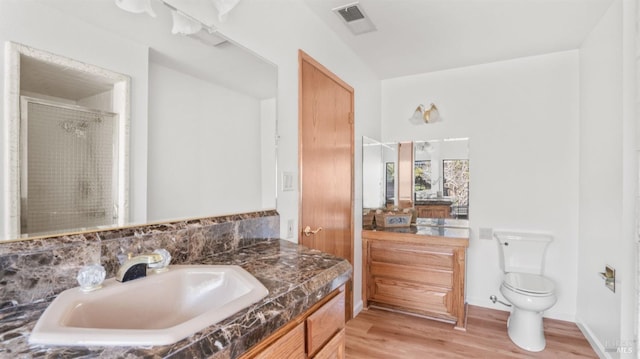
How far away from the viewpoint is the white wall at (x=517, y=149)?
8.98ft

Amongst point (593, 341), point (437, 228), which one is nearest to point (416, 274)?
point (437, 228)

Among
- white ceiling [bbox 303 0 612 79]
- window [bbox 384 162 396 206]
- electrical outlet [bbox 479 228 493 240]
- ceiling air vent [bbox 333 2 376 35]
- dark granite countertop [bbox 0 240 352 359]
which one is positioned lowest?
electrical outlet [bbox 479 228 493 240]

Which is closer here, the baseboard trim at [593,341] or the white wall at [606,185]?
the white wall at [606,185]

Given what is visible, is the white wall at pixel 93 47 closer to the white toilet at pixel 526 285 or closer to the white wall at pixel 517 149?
the white toilet at pixel 526 285

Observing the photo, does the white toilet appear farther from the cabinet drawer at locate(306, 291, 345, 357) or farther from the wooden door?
the cabinet drawer at locate(306, 291, 345, 357)

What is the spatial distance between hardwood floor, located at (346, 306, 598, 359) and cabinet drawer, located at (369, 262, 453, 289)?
1.17 ft

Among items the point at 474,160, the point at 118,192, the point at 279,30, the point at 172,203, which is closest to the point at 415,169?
the point at 474,160

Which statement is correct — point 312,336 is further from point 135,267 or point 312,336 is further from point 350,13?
point 350,13

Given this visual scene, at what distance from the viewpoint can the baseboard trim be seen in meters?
2.10

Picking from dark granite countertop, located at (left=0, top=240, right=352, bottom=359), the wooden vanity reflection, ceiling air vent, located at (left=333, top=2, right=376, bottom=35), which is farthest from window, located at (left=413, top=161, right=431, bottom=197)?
dark granite countertop, located at (left=0, top=240, right=352, bottom=359)

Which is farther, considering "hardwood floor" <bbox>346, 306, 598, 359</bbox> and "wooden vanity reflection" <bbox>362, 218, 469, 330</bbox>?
"wooden vanity reflection" <bbox>362, 218, 469, 330</bbox>

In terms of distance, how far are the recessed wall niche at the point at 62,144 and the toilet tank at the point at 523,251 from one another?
9.73ft

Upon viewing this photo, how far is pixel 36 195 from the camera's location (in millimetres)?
879

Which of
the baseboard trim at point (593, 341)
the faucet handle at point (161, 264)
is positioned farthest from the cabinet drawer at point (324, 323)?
the baseboard trim at point (593, 341)
